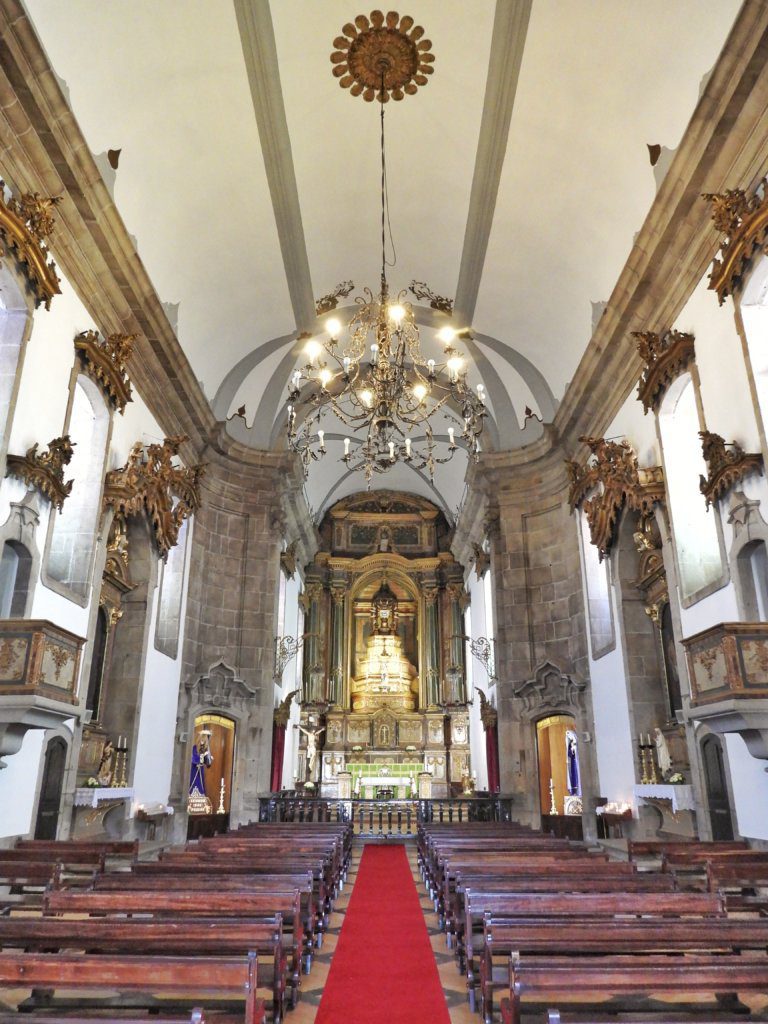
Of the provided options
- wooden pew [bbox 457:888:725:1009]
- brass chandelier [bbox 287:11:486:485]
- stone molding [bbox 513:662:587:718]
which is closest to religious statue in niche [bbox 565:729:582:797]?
stone molding [bbox 513:662:587:718]

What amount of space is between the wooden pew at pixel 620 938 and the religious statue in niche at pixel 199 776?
10.9m

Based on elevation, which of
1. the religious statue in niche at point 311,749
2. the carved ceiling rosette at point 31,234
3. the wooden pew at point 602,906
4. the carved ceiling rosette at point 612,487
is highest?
the carved ceiling rosette at point 31,234

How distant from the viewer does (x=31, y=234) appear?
7.61 meters

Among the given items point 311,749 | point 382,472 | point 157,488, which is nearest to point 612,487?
point 382,472

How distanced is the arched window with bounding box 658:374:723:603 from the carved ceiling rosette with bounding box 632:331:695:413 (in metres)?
0.15

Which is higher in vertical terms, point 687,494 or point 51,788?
point 687,494

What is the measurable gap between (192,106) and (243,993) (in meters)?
10.0

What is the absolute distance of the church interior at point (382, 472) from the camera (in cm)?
450

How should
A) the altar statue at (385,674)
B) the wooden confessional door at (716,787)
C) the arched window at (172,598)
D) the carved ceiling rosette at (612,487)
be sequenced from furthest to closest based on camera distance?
the altar statue at (385,674)
the arched window at (172,598)
the carved ceiling rosette at (612,487)
the wooden confessional door at (716,787)

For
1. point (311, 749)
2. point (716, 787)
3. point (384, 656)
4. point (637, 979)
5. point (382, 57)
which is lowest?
point (637, 979)

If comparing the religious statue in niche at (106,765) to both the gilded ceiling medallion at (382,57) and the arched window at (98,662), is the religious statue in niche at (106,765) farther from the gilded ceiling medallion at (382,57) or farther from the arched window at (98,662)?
the gilded ceiling medallion at (382,57)

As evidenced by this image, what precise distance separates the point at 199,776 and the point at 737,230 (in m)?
12.3

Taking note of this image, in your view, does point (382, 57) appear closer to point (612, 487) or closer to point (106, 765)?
point (612, 487)

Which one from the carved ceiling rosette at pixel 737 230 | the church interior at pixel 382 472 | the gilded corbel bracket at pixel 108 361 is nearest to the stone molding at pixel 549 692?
the church interior at pixel 382 472
